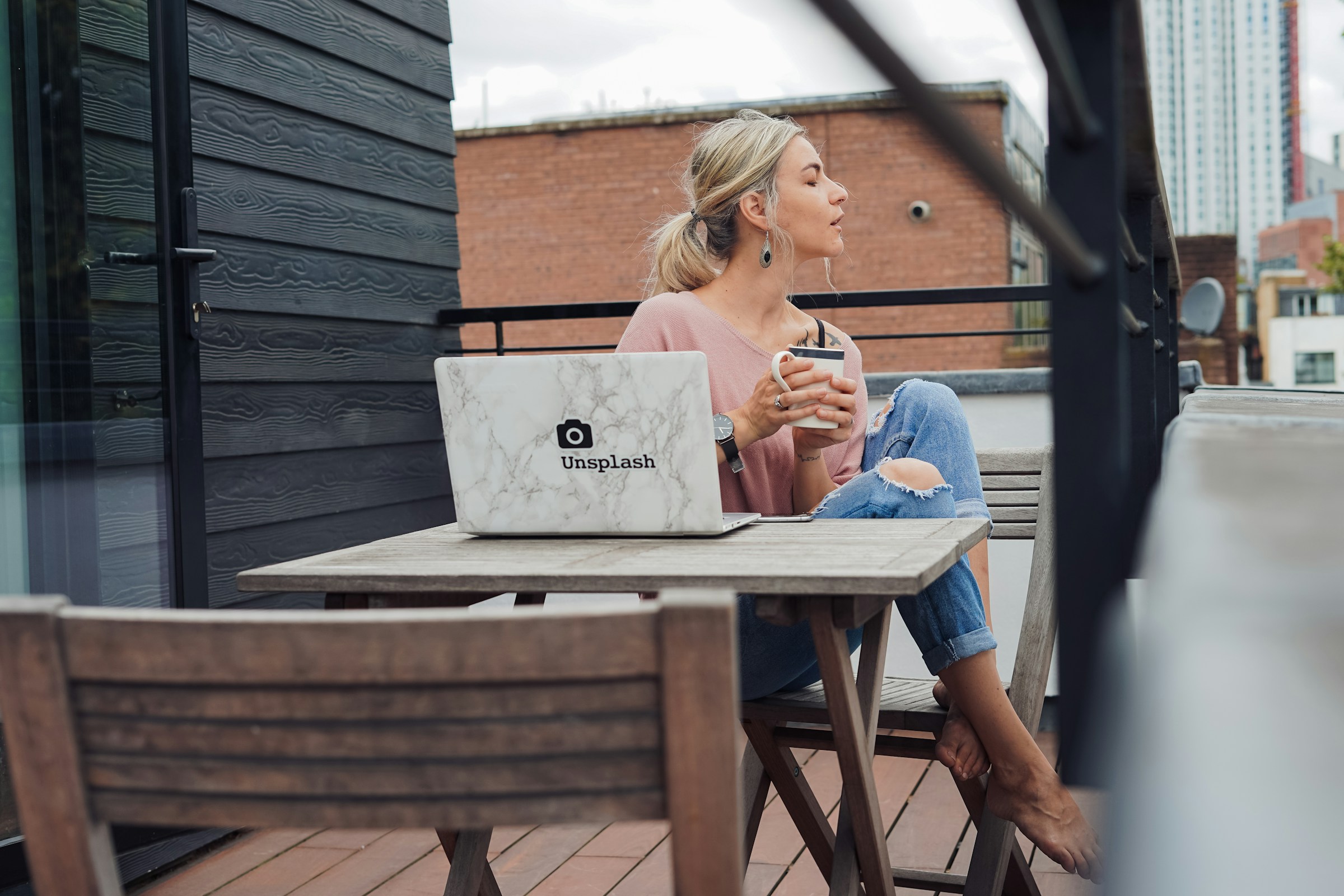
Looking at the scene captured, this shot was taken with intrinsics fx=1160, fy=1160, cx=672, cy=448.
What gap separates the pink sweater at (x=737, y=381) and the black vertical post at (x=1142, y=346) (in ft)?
1.52

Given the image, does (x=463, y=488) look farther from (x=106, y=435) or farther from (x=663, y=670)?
(x=106, y=435)

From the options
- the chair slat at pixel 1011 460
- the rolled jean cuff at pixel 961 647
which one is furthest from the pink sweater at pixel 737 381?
the rolled jean cuff at pixel 961 647

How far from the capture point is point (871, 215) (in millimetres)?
16391

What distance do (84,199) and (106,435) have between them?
18.6 inches

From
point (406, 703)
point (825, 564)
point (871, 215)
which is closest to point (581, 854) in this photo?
point (825, 564)

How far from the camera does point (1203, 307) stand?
543cm

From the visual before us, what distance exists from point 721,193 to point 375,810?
1784 millimetres

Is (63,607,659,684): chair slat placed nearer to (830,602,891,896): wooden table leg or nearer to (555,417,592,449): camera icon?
(555,417,592,449): camera icon

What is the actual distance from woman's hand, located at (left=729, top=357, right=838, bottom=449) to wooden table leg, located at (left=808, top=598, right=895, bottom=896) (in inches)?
11.4

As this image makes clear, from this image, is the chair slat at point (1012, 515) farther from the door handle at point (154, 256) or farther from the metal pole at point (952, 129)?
the door handle at point (154, 256)

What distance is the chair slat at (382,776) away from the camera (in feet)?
2.03

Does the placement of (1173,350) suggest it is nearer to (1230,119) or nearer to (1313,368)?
(1313,368)

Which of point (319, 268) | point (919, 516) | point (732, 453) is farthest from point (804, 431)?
point (319, 268)

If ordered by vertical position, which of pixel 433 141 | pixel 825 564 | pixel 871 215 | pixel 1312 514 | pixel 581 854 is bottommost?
pixel 581 854
